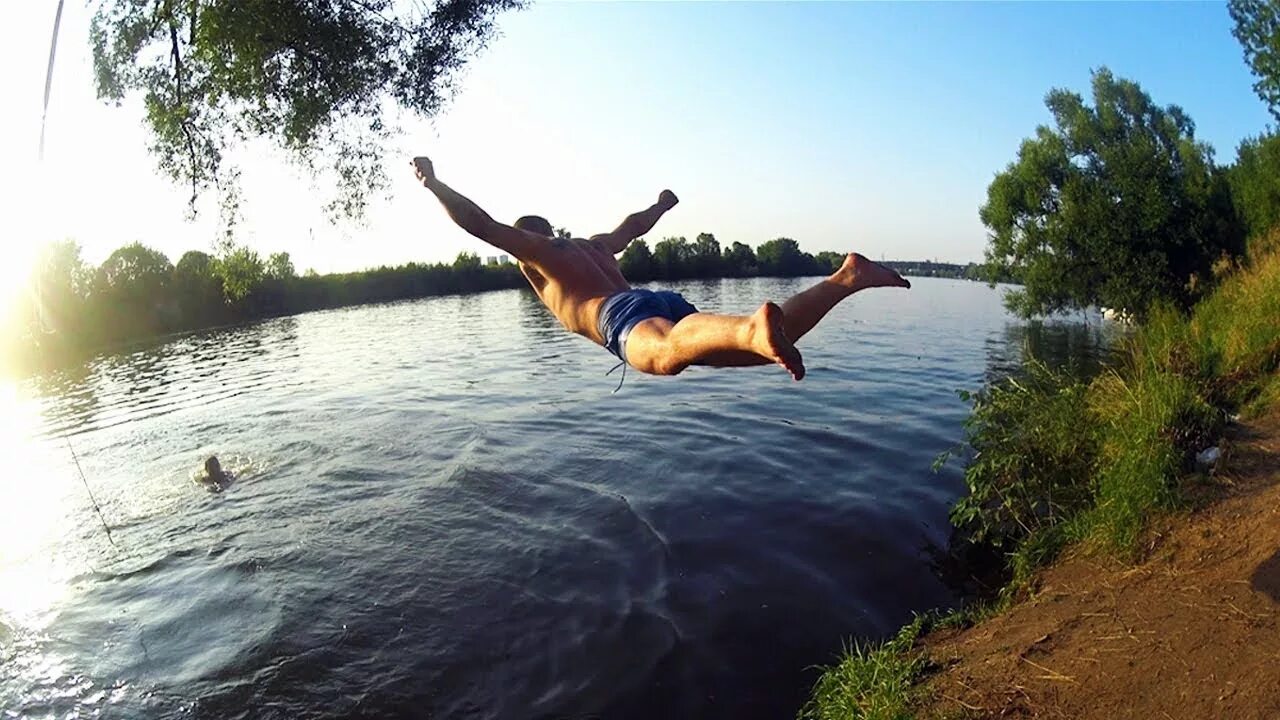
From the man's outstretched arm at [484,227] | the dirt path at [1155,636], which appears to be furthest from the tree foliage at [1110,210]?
the man's outstretched arm at [484,227]

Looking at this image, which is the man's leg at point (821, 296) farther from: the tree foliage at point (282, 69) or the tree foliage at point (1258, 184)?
the tree foliage at point (1258, 184)

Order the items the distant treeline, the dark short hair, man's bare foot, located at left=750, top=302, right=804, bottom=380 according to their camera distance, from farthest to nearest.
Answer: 1. the distant treeline
2. the dark short hair
3. man's bare foot, located at left=750, top=302, right=804, bottom=380

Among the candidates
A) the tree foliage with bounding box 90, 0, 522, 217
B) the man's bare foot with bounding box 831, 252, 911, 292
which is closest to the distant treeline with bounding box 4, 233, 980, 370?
the tree foliage with bounding box 90, 0, 522, 217

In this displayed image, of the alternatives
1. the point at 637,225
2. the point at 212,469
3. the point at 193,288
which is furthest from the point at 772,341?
the point at 193,288

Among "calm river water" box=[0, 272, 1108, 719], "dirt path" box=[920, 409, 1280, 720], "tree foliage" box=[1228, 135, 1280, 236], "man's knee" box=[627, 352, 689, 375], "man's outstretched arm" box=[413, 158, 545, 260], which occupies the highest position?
"tree foliage" box=[1228, 135, 1280, 236]

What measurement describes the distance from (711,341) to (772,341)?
425 mm

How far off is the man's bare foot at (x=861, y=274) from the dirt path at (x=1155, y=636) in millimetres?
2614

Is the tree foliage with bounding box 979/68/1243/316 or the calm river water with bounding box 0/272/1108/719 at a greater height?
the tree foliage with bounding box 979/68/1243/316

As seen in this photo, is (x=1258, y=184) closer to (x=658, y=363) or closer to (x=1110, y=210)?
(x=1110, y=210)

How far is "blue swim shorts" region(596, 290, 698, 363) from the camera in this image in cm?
395

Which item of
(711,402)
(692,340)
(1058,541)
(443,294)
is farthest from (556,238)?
(443,294)

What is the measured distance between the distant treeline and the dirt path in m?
7.80

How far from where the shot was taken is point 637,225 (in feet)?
19.5

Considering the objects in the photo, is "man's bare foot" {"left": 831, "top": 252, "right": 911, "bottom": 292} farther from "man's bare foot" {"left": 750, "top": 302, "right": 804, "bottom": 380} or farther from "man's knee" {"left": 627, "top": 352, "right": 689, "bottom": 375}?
"man's knee" {"left": 627, "top": 352, "right": 689, "bottom": 375}
